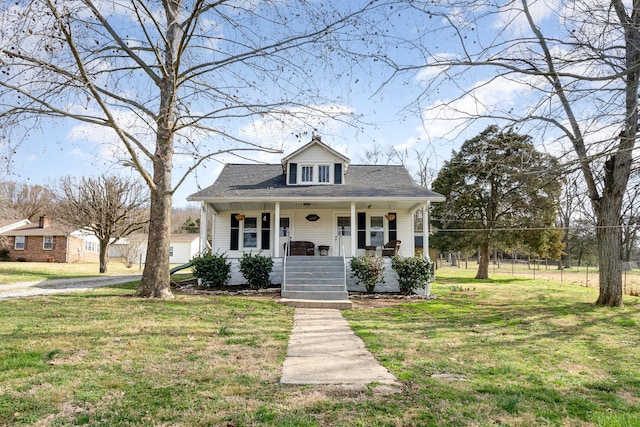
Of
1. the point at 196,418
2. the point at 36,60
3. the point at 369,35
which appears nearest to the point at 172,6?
the point at 36,60

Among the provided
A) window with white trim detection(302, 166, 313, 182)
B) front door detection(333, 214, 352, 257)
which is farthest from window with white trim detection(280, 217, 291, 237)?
front door detection(333, 214, 352, 257)

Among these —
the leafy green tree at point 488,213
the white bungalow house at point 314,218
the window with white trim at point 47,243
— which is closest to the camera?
the white bungalow house at point 314,218

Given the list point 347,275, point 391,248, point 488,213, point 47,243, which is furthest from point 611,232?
point 47,243

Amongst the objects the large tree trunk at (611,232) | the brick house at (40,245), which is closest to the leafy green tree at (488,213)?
the large tree trunk at (611,232)

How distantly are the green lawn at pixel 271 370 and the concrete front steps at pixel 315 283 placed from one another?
2.17 meters

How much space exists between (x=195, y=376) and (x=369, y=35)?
592cm

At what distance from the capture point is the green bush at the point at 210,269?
14258mm

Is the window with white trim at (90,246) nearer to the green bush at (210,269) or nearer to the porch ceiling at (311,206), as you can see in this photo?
the porch ceiling at (311,206)

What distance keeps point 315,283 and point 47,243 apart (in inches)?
1247

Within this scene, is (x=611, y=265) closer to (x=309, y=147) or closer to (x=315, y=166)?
(x=315, y=166)

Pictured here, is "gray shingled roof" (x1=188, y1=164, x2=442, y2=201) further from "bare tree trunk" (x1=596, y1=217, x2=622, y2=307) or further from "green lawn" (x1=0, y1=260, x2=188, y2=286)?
"green lawn" (x1=0, y1=260, x2=188, y2=286)

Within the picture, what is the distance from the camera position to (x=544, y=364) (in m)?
5.29

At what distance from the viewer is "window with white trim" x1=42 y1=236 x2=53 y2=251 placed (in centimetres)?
3475

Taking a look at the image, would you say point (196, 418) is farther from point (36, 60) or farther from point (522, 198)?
point (522, 198)
